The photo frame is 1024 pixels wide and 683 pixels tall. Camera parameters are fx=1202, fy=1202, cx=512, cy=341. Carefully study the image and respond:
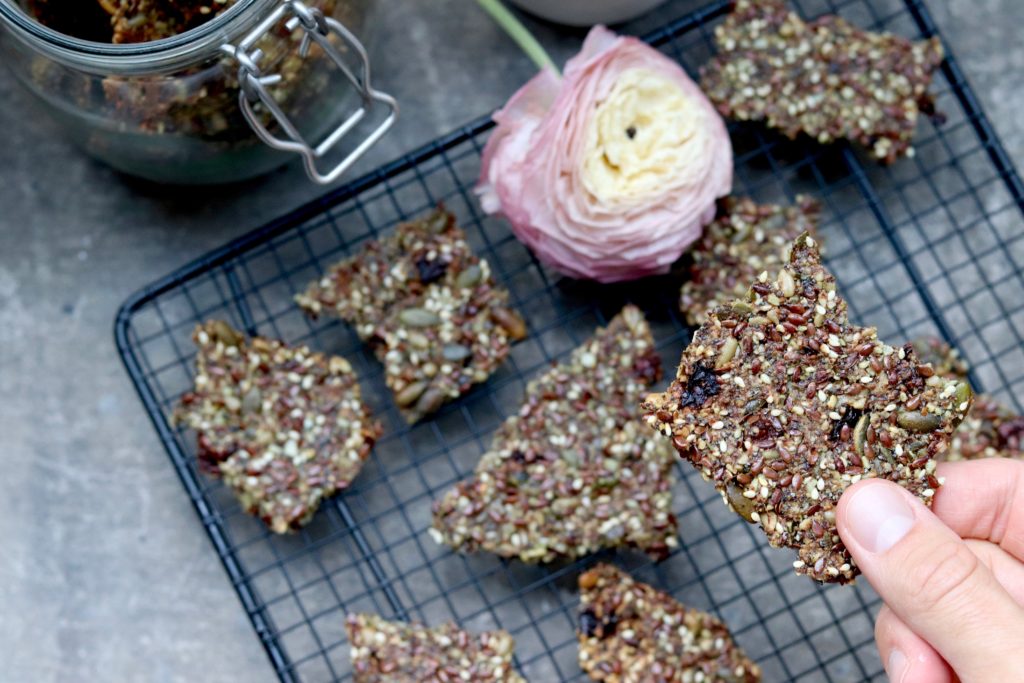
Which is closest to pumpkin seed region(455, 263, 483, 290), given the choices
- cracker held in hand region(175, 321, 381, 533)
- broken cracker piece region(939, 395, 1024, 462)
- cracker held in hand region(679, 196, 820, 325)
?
cracker held in hand region(175, 321, 381, 533)

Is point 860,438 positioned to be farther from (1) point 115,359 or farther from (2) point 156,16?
(1) point 115,359

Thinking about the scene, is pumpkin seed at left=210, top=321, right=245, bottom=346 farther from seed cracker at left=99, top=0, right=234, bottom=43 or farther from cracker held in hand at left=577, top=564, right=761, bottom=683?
cracker held in hand at left=577, top=564, right=761, bottom=683

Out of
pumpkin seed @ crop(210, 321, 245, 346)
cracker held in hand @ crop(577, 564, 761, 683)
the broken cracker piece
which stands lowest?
the broken cracker piece

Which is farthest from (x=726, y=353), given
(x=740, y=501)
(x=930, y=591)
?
(x=930, y=591)

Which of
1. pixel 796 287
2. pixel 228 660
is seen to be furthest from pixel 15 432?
pixel 796 287

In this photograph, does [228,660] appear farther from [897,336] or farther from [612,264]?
[897,336]

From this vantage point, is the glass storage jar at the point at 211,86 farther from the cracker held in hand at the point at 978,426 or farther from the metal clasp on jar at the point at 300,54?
the cracker held in hand at the point at 978,426
